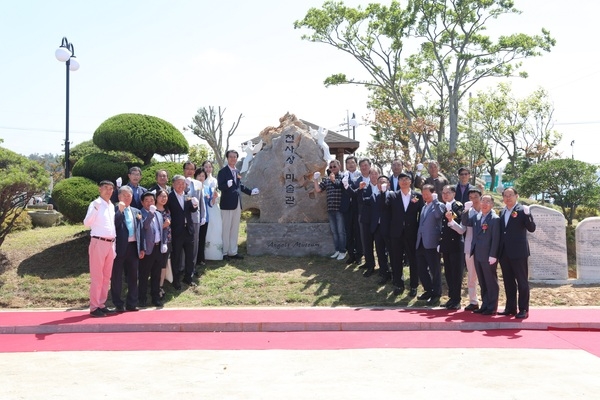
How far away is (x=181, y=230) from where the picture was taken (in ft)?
26.1

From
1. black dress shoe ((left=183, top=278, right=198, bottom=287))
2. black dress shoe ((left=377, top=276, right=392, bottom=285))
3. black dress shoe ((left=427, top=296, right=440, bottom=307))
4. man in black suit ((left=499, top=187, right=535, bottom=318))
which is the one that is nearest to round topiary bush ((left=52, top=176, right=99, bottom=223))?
black dress shoe ((left=183, top=278, right=198, bottom=287))

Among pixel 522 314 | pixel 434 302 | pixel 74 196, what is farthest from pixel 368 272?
pixel 74 196

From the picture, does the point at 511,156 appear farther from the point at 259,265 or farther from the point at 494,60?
the point at 259,265

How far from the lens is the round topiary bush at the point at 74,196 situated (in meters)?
9.48

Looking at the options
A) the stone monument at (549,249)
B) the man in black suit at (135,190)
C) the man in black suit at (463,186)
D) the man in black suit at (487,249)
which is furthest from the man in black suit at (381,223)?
the man in black suit at (135,190)

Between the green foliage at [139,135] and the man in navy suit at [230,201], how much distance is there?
1.69 metres

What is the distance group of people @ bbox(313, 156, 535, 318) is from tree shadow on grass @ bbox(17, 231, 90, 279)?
13.9 ft

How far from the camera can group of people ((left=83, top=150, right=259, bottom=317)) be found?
7.00 metres

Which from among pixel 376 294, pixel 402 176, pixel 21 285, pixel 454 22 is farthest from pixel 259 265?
pixel 454 22

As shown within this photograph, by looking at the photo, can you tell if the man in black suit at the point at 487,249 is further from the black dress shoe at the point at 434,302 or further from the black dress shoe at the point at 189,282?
the black dress shoe at the point at 189,282

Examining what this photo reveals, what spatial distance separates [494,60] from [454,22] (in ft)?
6.86

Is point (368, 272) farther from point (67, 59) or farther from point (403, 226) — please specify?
point (67, 59)

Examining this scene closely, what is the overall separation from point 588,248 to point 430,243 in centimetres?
324

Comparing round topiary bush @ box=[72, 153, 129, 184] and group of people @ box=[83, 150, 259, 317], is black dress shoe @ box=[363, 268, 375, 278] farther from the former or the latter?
round topiary bush @ box=[72, 153, 129, 184]
